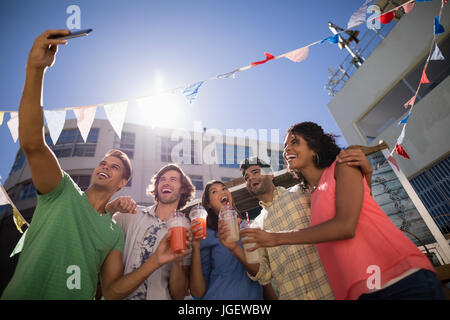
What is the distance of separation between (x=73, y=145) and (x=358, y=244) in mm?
19375

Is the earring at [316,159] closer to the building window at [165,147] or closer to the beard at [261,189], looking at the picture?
the beard at [261,189]

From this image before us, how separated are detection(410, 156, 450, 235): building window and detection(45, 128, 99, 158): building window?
1920 cm

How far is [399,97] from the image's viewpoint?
9.91 meters

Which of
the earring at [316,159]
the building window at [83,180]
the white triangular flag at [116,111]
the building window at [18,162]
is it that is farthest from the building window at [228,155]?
the earring at [316,159]

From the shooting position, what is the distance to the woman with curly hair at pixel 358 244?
1.23 meters

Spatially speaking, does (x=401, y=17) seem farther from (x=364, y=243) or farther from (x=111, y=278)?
(x=111, y=278)

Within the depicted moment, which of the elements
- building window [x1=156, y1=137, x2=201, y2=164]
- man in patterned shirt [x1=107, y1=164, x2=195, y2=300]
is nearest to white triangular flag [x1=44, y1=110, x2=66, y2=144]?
man in patterned shirt [x1=107, y1=164, x2=195, y2=300]

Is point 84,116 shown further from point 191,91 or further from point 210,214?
point 210,214

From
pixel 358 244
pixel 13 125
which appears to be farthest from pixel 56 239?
pixel 13 125

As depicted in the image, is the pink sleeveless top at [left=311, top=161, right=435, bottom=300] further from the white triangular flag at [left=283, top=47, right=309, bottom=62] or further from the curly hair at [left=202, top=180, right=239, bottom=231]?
the white triangular flag at [left=283, top=47, right=309, bottom=62]

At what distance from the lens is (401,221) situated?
5.03m

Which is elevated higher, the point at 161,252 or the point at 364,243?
the point at 161,252
